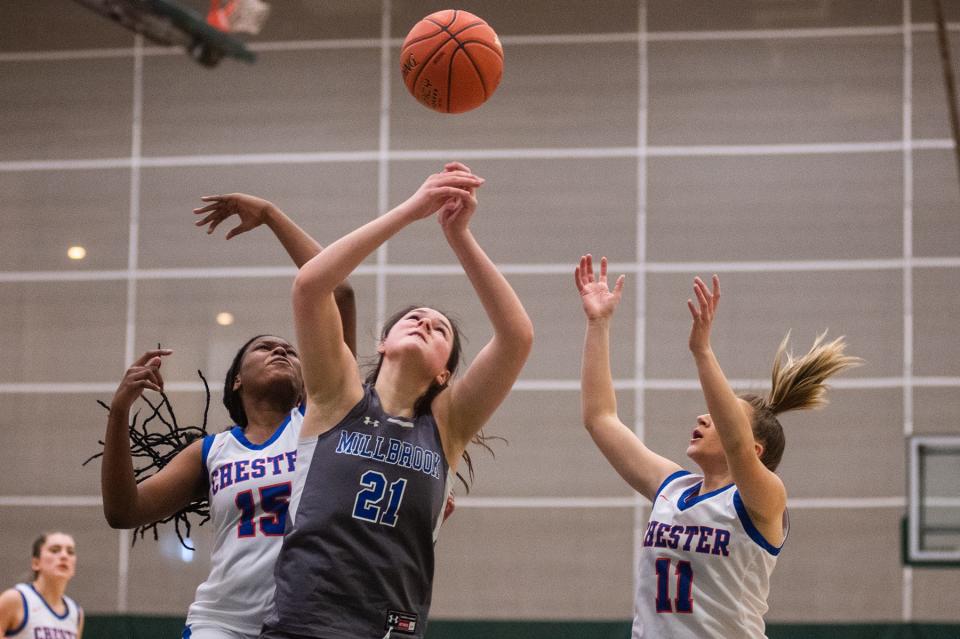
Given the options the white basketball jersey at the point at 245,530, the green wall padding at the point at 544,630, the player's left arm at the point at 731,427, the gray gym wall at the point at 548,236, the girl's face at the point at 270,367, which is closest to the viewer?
the player's left arm at the point at 731,427

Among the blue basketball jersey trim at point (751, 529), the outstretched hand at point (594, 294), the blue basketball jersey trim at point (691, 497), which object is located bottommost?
the blue basketball jersey trim at point (751, 529)

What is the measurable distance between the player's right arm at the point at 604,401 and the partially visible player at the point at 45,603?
490 centimetres

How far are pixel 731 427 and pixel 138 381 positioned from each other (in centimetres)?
183

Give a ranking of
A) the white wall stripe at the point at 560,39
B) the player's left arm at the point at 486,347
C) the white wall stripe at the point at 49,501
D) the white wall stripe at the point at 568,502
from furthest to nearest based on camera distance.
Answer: the white wall stripe at the point at 49,501 → the white wall stripe at the point at 560,39 → the white wall stripe at the point at 568,502 → the player's left arm at the point at 486,347

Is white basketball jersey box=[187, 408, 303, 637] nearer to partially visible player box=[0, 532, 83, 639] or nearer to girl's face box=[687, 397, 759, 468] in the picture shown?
girl's face box=[687, 397, 759, 468]

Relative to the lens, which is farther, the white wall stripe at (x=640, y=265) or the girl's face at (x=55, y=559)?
the white wall stripe at (x=640, y=265)

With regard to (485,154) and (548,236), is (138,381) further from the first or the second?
(485,154)

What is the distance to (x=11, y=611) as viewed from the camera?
7.25 meters

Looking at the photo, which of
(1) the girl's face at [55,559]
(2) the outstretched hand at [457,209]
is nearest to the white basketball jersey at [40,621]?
(1) the girl's face at [55,559]

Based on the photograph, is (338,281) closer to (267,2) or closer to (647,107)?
(647,107)

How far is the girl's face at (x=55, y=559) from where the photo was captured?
7.50m

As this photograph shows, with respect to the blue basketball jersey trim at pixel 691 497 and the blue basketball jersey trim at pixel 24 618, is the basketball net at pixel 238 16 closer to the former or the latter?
the blue basketball jersey trim at pixel 24 618

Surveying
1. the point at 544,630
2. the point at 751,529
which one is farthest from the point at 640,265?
the point at 751,529

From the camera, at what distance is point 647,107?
9070 millimetres
